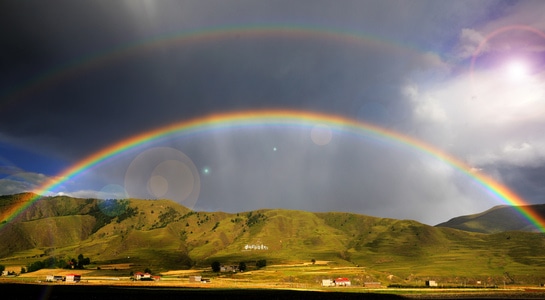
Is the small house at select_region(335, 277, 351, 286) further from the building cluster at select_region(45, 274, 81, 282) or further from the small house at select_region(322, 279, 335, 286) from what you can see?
the building cluster at select_region(45, 274, 81, 282)

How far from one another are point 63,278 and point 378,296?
156074 mm

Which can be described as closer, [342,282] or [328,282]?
[328,282]

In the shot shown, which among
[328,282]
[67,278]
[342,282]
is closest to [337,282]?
[342,282]

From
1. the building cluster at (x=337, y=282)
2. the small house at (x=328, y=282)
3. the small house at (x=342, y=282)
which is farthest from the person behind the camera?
the small house at (x=342, y=282)

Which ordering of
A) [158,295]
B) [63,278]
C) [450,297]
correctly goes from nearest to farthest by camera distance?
[158,295], [450,297], [63,278]

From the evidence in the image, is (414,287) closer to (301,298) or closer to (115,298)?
(301,298)

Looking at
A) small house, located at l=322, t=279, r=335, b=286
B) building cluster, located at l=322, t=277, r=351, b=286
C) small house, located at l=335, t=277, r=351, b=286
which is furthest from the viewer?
small house, located at l=335, t=277, r=351, b=286

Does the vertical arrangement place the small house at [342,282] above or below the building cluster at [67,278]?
below

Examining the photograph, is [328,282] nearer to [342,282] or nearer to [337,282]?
[337,282]

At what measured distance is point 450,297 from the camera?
159125mm

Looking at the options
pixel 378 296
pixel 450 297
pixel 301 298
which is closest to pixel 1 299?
pixel 301 298

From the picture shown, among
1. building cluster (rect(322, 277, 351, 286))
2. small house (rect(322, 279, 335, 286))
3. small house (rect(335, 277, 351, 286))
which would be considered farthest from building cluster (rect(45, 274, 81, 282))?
small house (rect(335, 277, 351, 286))

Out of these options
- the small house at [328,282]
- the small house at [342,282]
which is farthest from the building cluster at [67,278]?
the small house at [342,282]

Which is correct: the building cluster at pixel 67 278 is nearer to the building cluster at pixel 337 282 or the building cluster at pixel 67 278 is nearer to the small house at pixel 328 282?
the small house at pixel 328 282
